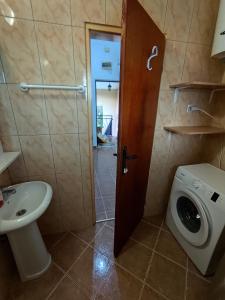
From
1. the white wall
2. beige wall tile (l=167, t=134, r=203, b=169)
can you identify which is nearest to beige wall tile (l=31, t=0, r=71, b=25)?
beige wall tile (l=167, t=134, r=203, b=169)

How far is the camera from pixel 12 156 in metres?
1.20

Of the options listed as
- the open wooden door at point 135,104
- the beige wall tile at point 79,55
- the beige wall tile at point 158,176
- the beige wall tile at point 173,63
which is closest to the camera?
the open wooden door at point 135,104

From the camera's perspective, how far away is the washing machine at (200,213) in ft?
Result: 3.69

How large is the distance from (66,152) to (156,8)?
4.62ft

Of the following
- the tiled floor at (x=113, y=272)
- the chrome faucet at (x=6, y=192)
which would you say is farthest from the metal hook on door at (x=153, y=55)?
the tiled floor at (x=113, y=272)

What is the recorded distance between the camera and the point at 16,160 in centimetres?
133

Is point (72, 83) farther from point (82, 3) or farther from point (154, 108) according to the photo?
point (154, 108)

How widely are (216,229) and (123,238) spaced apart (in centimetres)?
80

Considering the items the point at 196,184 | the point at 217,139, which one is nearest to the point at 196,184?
the point at 196,184

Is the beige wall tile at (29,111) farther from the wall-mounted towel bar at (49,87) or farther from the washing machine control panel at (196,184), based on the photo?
the washing machine control panel at (196,184)

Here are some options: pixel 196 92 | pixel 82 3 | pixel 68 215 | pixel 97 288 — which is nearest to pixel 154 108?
pixel 196 92

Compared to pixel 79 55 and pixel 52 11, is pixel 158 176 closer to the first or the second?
pixel 79 55

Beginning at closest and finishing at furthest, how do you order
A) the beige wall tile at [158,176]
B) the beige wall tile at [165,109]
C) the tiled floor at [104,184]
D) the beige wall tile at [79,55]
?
the beige wall tile at [79,55], the beige wall tile at [165,109], the beige wall tile at [158,176], the tiled floor at [104,184]

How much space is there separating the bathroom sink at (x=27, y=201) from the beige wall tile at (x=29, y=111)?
465 millimetres
